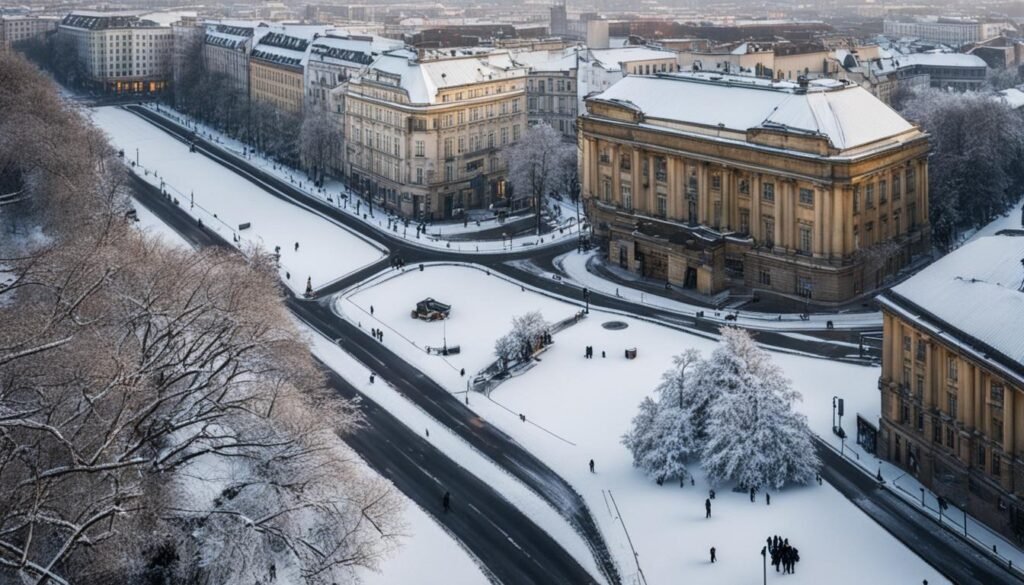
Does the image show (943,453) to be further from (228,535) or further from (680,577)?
(228,535)

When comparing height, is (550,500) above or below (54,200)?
below

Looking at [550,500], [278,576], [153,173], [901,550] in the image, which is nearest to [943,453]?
[901,550]

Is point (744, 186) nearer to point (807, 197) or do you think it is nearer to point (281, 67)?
point (807, 197)

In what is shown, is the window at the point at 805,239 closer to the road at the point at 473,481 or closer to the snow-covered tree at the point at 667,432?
the snow-covered tree at the point at 667,432

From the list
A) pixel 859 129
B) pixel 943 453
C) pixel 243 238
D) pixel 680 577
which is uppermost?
pixel 859 129

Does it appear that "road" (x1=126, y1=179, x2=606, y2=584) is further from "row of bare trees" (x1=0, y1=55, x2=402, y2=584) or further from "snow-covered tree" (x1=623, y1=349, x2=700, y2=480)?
"row of bare trees" (x1=0, y1=55, x2=402, y2=584)

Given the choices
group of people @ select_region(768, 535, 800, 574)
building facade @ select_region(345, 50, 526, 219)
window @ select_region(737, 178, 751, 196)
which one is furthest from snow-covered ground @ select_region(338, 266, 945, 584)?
building facade @ select_region(345, 50, 526, 219)

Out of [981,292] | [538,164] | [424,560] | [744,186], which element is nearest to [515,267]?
[538,164]
